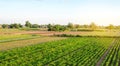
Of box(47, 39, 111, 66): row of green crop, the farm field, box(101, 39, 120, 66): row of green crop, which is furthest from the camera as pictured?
the farm field

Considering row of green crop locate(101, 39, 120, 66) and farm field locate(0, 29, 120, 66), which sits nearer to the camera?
row of green crop locate(101, 39, 120, 66)

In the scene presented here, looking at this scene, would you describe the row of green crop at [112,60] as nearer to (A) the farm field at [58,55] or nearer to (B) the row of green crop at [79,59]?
(A) the farm field at [58,55]

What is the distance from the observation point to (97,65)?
59.9 feet

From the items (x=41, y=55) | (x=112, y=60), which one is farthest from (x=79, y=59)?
(x=41, y=55)

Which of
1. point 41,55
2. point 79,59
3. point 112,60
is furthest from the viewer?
point 41,55

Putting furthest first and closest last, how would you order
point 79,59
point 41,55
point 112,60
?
point 41,55
point 79,59
point 112,60

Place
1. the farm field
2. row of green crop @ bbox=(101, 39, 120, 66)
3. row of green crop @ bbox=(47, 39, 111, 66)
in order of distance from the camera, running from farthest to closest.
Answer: the farm field < row of green crop @ bbox=(101, 39, 120, 66) < row of green crop @ bbox=(47, 39, 111, 66)

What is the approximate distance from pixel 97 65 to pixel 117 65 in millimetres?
1779

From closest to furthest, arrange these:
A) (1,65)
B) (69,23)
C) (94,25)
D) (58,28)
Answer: (1,65) < (58,28) < (94,25) < (69,23)

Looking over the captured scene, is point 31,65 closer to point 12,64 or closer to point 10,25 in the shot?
point 12,64

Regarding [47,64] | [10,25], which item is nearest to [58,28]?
[10,25]

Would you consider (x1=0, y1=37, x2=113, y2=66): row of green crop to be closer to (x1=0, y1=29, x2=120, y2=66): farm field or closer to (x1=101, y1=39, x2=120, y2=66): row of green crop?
(x1=0, y1=29, x2=120, y2=66): farm field

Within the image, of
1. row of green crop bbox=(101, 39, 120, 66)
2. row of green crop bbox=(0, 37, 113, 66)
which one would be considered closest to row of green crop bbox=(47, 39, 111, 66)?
row of green crop bbox=(0, 37, 113, 66)

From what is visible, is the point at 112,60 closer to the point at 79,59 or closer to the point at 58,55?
the point at 79,59
